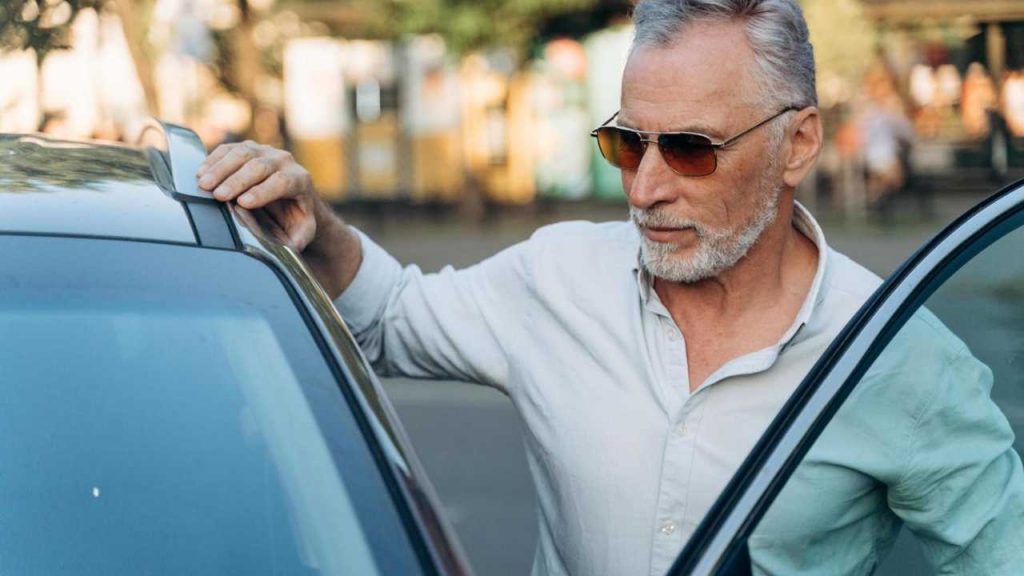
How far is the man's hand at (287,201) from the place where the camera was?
2508mm

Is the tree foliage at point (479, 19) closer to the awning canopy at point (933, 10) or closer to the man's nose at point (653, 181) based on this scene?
Result: the awning canopy at point (933, 10)

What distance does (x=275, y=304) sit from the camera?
2.12 metres

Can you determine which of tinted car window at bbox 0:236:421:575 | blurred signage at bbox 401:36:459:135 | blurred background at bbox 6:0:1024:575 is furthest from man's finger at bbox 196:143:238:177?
blurred signage at bbox 401:36:459:135

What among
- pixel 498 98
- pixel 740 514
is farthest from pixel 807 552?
pixel 498 98

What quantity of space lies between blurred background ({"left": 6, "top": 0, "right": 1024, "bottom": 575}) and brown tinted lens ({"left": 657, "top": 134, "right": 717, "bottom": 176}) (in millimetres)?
13598

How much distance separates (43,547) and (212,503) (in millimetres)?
190

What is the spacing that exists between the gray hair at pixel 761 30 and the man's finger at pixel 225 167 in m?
0.62

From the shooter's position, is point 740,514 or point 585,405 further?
point 585,405

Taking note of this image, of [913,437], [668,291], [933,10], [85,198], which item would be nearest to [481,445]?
Answer: [668,291]

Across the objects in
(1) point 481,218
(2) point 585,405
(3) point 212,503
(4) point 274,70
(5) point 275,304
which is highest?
(5) point 275,304

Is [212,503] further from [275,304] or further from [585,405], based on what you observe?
[585,405]

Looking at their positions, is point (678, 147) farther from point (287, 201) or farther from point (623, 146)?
point (287, 201)

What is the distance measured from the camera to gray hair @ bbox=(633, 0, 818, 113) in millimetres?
2633

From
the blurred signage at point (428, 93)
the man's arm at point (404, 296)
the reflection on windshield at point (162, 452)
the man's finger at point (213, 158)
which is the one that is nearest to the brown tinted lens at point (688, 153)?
the man's arm at point (404, 296)
